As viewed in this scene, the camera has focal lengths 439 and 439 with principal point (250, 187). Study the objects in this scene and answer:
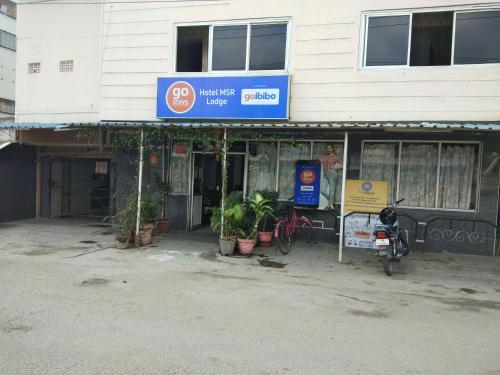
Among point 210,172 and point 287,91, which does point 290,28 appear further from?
point 210,172

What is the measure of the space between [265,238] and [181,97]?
4.16 m

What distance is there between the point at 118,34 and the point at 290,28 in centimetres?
480

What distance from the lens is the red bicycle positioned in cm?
995

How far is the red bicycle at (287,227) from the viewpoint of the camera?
9.95 m

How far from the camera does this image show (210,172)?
13570 mm

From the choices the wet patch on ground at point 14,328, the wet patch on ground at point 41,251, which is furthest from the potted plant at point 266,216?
the wet patch on ground at point 14,328

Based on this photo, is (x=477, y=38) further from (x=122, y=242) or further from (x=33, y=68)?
(x=33, y=68)

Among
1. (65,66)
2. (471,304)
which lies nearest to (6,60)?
(65,66)

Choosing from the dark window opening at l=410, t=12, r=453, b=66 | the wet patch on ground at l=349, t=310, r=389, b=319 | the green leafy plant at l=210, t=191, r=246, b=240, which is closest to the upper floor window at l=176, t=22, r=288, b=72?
the dark window opening at l=410, t=12, r=453, b=66

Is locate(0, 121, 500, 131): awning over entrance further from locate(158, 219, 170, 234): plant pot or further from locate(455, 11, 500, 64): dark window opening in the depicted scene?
locate(158, 219, 170, 234): plant pot

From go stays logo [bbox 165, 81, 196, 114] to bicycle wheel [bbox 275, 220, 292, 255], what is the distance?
12.6 feet

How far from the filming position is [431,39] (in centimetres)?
1007

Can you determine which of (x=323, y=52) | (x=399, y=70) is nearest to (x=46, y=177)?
(x=323, y=52)

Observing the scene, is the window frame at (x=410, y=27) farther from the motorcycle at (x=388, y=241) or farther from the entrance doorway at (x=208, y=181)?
the entrance doorway at (x=208, y=181)
